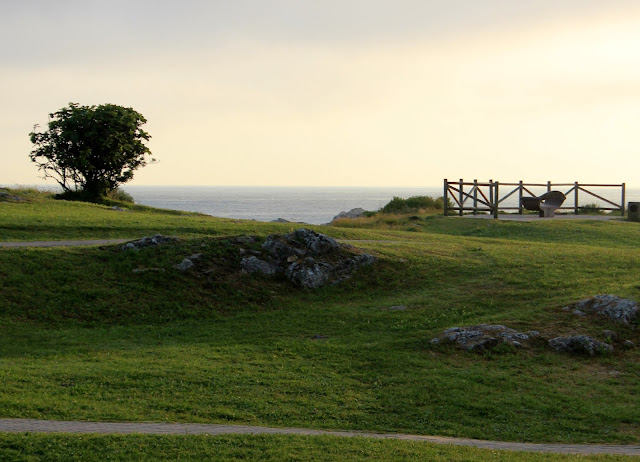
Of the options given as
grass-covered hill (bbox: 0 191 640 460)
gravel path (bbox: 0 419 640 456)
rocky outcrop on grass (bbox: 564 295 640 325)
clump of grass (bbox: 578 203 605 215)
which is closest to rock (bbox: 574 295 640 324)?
rocky outcrop on grass (bbox: 564 295 640 325)

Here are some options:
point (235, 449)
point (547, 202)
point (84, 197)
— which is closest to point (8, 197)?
point (84, 197)

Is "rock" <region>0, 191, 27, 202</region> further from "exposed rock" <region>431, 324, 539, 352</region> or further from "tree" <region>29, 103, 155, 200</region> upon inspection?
"exposed rock" <region>431, 324, 539, 352</region>

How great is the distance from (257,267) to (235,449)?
46.5 ft

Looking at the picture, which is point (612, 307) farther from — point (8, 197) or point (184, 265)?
point (8, 197)

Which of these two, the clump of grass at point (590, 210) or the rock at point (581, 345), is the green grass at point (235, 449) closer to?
the rock at point (581, 345)

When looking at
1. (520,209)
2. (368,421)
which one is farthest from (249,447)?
(520,209)

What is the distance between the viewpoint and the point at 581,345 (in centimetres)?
1869

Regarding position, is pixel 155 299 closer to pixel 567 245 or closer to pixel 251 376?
pixel 251 376

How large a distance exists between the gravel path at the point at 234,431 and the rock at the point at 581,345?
583 cm

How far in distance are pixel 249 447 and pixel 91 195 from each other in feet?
138

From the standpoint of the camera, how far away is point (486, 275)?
2633 cm

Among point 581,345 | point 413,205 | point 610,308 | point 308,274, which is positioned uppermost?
point 413,205

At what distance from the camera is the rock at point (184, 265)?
2415cm

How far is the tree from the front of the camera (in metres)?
→ 50.9
